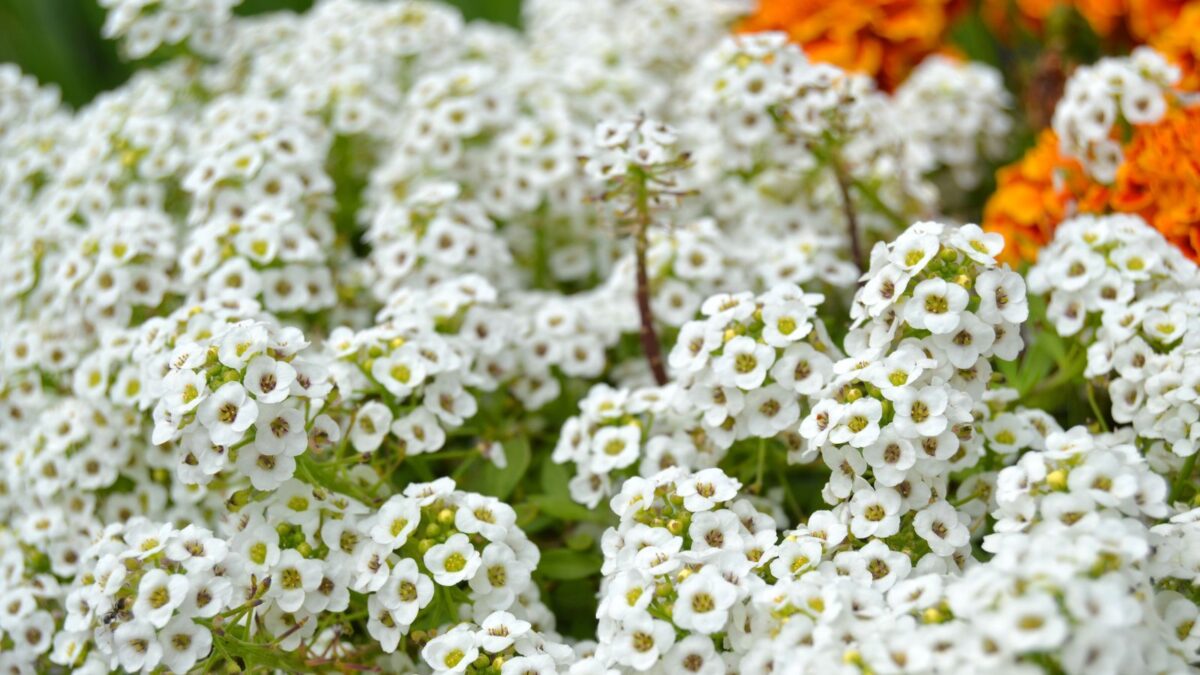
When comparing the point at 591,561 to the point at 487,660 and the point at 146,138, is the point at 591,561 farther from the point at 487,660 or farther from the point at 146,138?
the point at 146,138

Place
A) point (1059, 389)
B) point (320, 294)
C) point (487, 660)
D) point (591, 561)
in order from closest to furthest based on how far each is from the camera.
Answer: point (487, 660), point (591, 561), point (1059, 389), point (320, 294)

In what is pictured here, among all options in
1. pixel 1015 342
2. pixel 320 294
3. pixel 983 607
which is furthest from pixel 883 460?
pixel 320 294

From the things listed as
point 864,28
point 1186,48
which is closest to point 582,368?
point 1186,48

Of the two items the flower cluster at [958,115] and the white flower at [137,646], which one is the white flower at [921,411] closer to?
the white flower at [137,646]

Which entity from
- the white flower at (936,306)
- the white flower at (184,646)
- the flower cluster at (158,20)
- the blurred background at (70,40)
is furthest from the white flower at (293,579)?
the blurred background at (70,40)

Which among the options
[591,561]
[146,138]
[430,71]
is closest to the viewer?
[591,561]

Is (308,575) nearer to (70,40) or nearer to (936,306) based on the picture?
(936,306)

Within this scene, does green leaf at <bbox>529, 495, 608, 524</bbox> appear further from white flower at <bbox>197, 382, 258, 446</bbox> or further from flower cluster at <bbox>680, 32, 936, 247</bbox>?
flower cluster at <bbox>680, 32, 936, 247</bbox>
